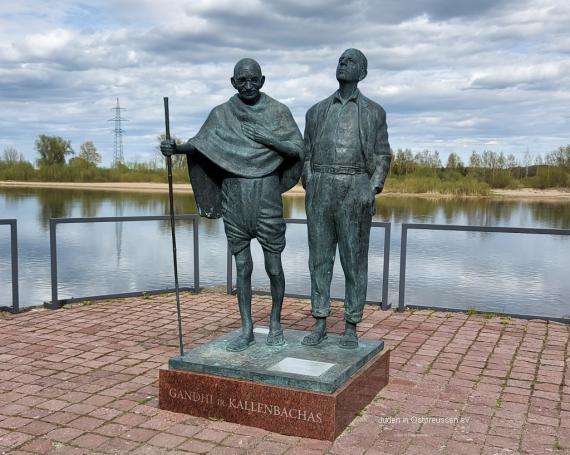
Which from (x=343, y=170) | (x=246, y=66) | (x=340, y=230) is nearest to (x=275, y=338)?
(x=340, y=230)

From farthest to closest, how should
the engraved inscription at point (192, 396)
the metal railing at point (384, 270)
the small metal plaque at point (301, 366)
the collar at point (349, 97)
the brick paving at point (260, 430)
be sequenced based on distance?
the metal railing at point (384, 270) → the collar at point (349, 97) → the engraved inscription at point (192, 396) → the small metal plaque at point (301, 366) → the brick paving at point (260, 430)

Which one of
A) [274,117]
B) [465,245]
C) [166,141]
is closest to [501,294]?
[465,245]

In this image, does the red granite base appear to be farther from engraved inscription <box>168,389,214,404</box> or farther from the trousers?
the trousers

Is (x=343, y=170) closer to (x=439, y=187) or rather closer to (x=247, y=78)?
(x=247, y=78)

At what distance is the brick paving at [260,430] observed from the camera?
154 inches

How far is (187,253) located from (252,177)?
6045 mm

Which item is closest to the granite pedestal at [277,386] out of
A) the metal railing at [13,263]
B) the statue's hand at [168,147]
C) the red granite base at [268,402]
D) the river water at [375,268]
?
the red granite base at [268,402]

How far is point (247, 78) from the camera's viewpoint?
4.39 m

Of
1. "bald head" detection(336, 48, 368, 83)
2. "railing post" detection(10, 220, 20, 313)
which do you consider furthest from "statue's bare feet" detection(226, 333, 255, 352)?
"railing post" detection(10, 220, 20, 313)

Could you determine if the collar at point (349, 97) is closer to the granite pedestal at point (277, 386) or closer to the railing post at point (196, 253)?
the granite pedestal at point (277, 386)

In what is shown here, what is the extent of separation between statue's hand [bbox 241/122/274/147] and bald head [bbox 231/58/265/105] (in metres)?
0.21

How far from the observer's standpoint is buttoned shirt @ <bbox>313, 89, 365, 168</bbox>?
14.7ft

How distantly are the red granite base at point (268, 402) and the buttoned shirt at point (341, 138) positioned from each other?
1.51 m

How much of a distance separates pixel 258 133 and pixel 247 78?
0.39m
